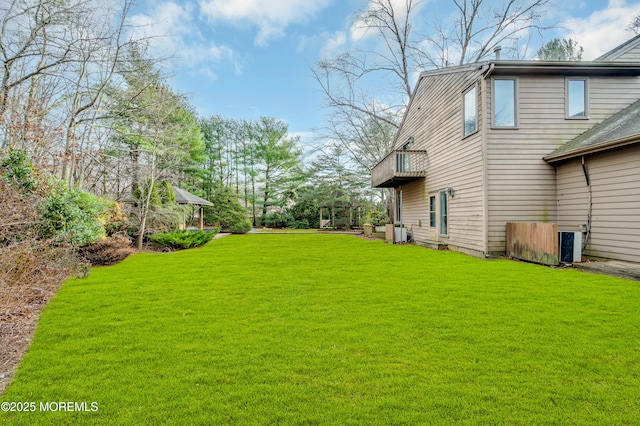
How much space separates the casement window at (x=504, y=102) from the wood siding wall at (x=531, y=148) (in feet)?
0.51

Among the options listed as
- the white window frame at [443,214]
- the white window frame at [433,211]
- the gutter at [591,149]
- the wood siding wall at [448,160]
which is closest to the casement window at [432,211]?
the white window frame at [433,211]

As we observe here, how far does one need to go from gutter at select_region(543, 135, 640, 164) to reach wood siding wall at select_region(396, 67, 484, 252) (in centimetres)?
175

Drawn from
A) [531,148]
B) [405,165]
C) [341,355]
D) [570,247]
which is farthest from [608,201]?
[341,355]

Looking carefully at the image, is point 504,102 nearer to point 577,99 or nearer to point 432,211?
point 577,99

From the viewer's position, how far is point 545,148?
8.47 m

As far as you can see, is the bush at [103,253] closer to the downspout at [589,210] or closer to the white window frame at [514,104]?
the white window frame at [514,104]

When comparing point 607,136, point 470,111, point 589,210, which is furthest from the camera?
point 470,111

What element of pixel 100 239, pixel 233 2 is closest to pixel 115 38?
pixel 233 2

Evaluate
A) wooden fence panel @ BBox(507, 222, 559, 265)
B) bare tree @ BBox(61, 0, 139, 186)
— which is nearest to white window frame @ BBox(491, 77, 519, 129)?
wooden fence panel @ BBox(507, 222, 559, 265)

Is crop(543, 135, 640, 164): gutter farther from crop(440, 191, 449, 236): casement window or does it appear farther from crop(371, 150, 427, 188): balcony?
crop(371, 150, 427, 188): balcony

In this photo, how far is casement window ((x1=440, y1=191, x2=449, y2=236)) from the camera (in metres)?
10.6

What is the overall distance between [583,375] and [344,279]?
3.79 metres

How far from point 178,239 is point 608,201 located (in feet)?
40.1

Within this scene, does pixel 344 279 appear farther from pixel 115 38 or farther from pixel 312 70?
pixel 312 70
